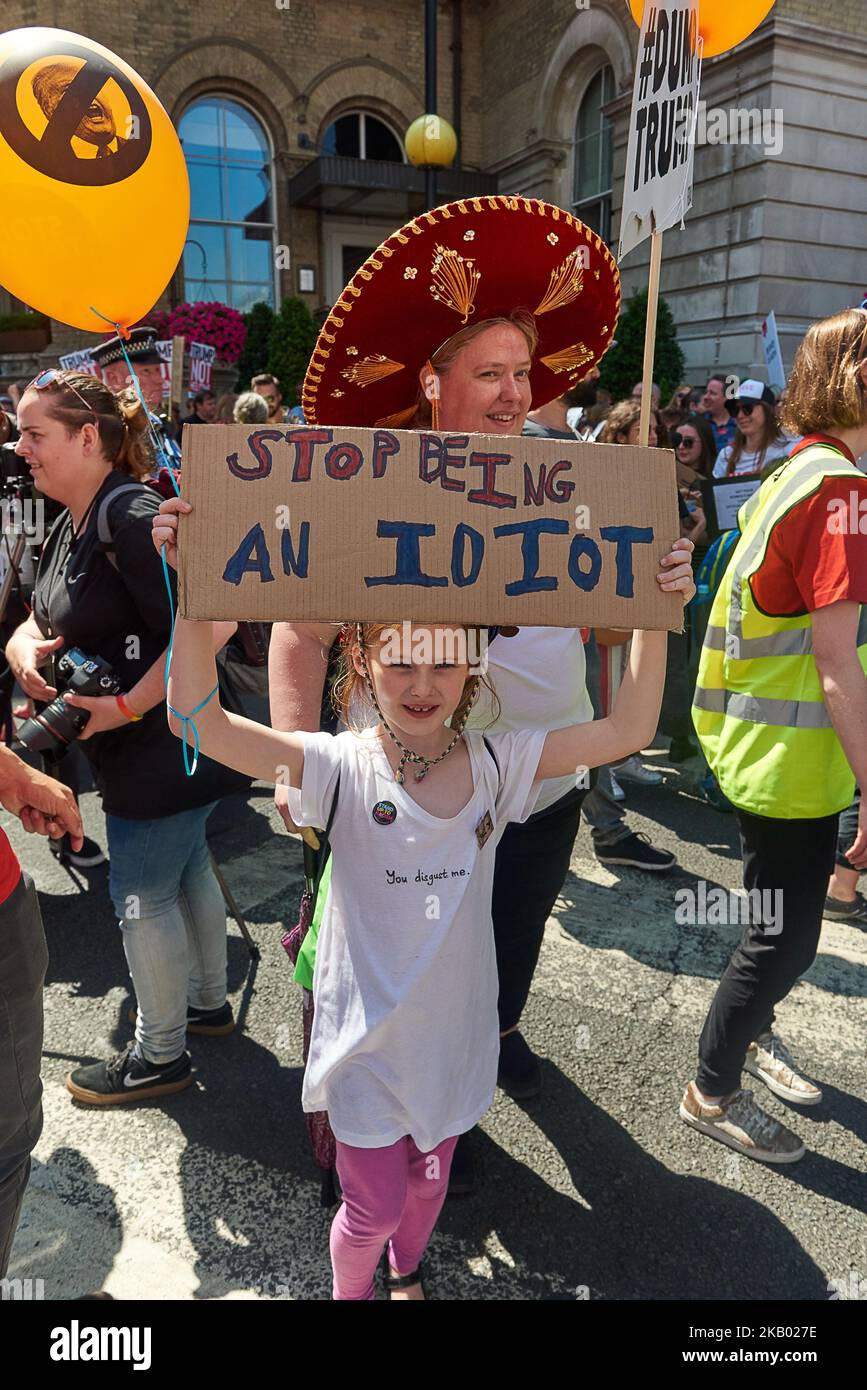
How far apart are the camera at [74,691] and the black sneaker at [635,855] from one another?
253 centimetres

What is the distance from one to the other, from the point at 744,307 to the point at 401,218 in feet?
28.5

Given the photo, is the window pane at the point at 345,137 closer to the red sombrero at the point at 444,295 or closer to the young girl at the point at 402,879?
the red sombrero at the point at 444,295

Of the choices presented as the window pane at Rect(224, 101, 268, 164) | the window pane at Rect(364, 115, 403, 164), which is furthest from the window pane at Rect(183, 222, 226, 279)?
the window pane at Rect(364, 115, 403, 164)

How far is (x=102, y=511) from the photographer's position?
7.38 feet

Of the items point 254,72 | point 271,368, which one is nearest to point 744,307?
point 271,368

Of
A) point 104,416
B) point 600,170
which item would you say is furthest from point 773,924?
point 600,170

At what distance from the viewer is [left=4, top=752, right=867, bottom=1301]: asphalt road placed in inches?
79.6

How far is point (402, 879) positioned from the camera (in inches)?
64.2

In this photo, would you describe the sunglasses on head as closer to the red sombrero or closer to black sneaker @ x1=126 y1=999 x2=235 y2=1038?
the red sombrero

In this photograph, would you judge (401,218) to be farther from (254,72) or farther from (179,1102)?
(179,1102)

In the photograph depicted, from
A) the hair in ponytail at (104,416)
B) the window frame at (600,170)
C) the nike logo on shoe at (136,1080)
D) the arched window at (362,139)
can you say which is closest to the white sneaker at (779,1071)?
the nike logo on shoe at (136,1080)

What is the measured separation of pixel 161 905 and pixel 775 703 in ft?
5.52

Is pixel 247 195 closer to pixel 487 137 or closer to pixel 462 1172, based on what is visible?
pixel 487 137

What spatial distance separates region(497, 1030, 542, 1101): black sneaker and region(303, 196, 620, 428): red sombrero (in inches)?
69.1
